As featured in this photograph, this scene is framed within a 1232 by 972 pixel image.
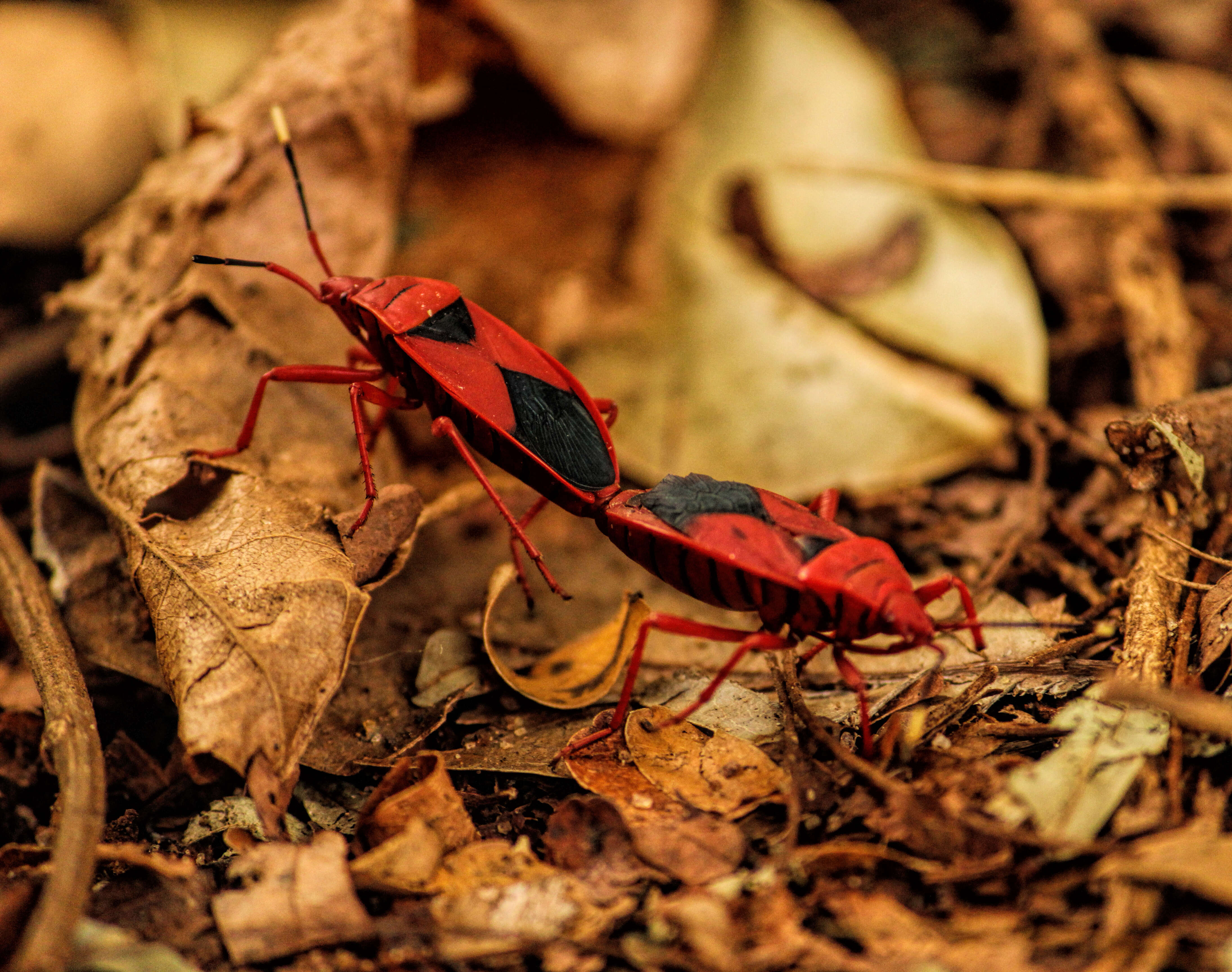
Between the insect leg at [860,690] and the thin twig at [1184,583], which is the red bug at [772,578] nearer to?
the insect leg at [860,690]

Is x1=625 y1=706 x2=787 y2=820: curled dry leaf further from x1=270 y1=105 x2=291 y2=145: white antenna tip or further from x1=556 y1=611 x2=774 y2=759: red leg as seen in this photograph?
x1=270 y1=105 x2=291 y2=145: white antenna tip

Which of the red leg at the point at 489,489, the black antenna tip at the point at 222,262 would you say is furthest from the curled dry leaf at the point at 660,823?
the black antenna tip at the point at 222,262

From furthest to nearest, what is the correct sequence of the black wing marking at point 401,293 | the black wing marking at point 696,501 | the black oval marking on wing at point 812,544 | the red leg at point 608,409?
1. the red leg at point 608,409
2. the black wing marking at point 401,293
3. the black wing marking at point 696,501
4. the black oval marking on wing at point 812,544

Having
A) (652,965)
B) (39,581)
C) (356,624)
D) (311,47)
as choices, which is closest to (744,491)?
(356,624)

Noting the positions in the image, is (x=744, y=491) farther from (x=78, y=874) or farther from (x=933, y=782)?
(x=78, y=874)

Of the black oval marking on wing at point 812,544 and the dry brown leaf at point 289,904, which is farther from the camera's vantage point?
the black oval marking on wing at point 812,544

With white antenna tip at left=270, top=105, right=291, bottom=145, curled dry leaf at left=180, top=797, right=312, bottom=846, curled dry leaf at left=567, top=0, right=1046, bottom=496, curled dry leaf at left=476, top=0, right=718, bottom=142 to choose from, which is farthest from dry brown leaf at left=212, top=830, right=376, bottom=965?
curled dry leaf at left=476, top=0, right=718, bottom=142

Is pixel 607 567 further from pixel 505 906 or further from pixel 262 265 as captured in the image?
pixel 505 906
